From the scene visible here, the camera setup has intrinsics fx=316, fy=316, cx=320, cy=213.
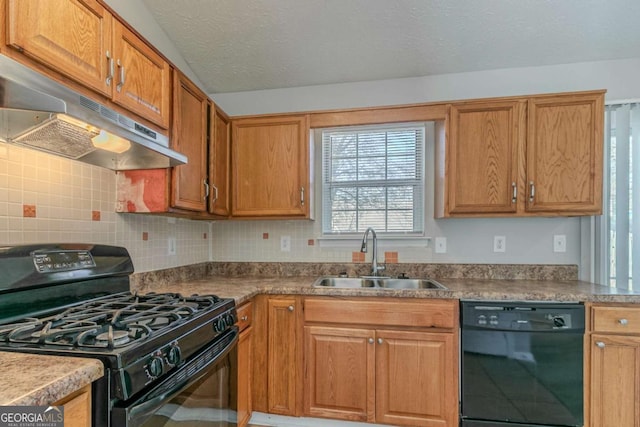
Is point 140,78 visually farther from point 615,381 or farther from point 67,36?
point 615,381

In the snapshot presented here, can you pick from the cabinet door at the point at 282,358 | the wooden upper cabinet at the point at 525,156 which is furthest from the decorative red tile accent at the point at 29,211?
the wooden upper cabinet at the point at 525,156

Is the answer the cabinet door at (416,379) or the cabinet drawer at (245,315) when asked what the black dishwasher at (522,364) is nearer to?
the cabinet door at (416,379)

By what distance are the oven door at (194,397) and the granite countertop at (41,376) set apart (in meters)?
0.15

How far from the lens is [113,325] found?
1062 mm

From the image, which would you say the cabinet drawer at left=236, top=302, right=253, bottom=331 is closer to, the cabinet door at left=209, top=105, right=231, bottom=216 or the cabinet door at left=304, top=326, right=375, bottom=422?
the cabinet door at left=304, top=326, right=375, bottom=422

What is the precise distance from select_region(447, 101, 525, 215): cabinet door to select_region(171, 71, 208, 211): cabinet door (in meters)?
1.64

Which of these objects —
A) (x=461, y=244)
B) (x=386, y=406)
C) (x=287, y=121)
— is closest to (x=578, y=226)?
(x=461, y=244)

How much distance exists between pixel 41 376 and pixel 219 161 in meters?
1.75

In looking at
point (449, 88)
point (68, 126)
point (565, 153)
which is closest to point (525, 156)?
point (565, 153)

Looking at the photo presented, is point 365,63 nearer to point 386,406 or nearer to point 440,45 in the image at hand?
point 440,45

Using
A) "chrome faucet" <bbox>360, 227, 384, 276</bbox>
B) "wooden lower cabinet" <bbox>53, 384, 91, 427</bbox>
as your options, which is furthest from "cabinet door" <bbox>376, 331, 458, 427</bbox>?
"wooden lower cabinet" <bbox>53, 384, 91, 427</bbox>

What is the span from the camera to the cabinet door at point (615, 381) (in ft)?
5.49

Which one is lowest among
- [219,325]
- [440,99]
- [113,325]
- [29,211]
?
[219,325]

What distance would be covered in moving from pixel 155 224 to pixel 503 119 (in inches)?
94.6
